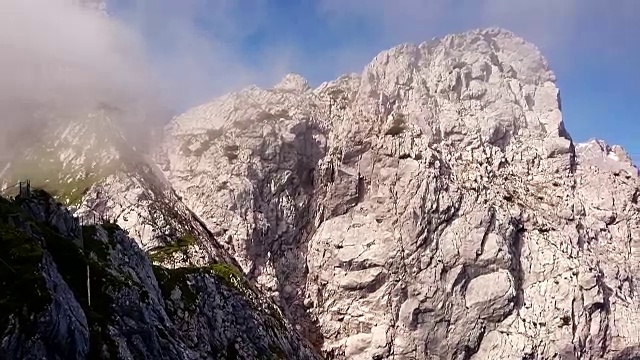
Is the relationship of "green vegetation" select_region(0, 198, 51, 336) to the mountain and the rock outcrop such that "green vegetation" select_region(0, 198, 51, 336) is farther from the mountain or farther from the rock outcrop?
the mountain

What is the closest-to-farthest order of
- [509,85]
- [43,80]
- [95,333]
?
[95,333]
[509,85]
[43,80]

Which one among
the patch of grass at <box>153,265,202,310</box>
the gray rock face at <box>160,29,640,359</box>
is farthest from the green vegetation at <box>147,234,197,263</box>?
the patch of grass at <box>153,265,202,310</box>

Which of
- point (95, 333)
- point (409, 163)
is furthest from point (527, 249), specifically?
point (95, 333)

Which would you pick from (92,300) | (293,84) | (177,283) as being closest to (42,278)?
(92,300)

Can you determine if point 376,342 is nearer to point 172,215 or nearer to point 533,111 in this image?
point 172,215

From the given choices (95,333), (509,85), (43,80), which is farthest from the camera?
(43,80)
